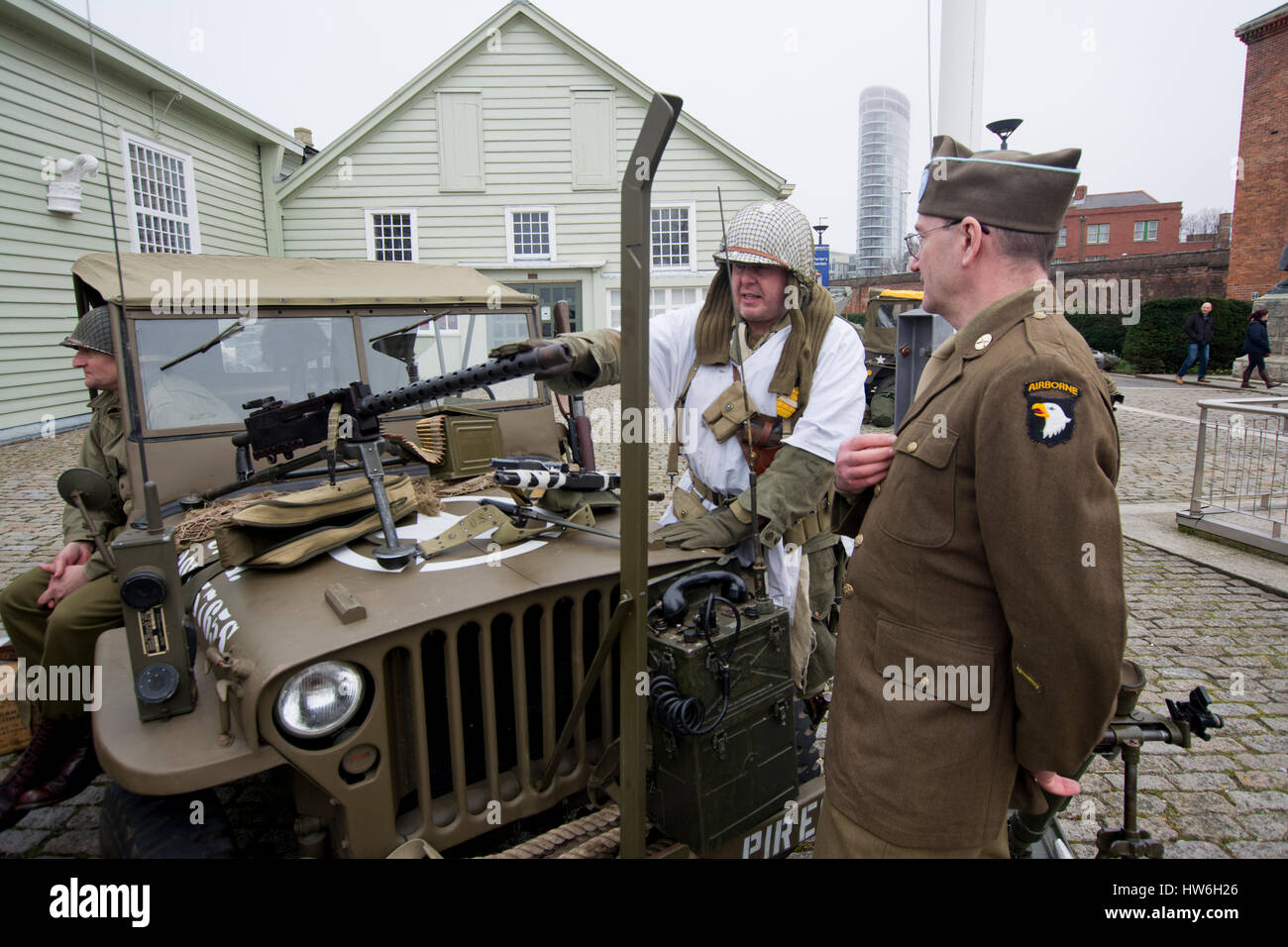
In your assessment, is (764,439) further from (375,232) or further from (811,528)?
(375,232)

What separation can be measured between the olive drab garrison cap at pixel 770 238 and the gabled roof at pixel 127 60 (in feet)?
28.2

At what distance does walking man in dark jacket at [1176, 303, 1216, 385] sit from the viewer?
16984 millimetres

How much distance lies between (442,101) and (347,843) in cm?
1609

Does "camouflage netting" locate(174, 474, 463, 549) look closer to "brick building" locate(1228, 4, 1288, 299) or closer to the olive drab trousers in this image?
the olive drab trousers

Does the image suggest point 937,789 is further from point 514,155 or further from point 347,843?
point 514,155

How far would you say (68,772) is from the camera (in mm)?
3006

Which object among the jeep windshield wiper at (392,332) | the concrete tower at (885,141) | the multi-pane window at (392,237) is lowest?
the jeep windshield wiper at (392,332)

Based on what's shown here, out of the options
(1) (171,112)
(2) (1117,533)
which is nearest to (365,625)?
(2) (1117,533)

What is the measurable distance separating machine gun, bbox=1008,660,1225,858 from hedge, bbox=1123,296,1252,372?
21.0 meters

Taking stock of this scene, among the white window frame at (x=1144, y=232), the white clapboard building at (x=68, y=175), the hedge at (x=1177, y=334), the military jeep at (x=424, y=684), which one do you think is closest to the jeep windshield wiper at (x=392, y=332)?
the military jeep at (x=424, y=684)

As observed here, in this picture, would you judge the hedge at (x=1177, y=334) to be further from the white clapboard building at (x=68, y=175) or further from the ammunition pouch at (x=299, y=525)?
the ammunition pouch at (x=299, y=525)

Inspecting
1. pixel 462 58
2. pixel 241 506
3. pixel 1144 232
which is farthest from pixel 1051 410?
pixel 1144 232

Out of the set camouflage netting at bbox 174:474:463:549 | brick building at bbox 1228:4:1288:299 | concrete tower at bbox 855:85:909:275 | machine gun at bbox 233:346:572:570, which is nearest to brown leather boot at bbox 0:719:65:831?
camouflage netting at bbox 174:474:463:549

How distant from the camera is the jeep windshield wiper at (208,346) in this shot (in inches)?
127
